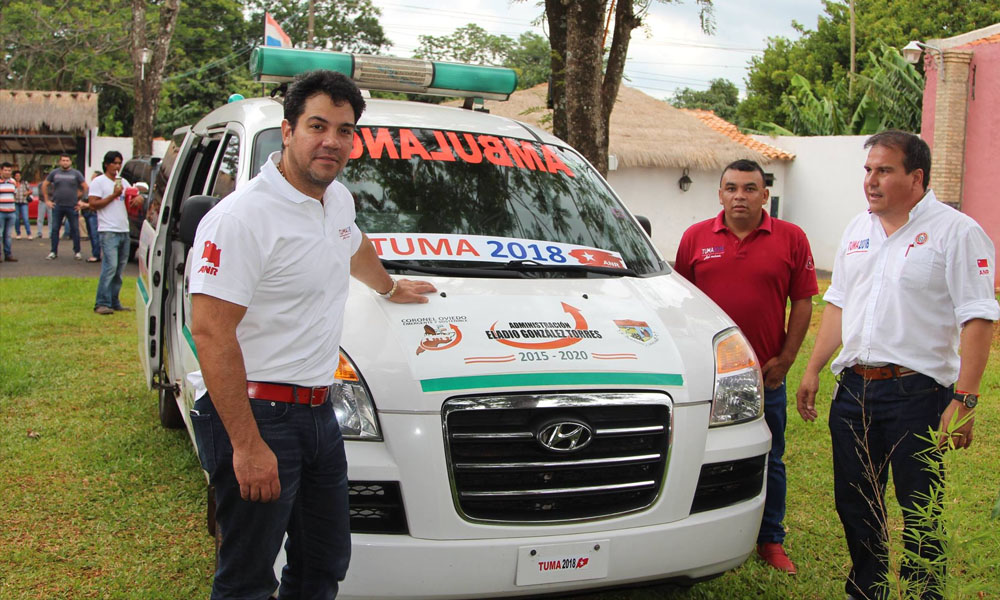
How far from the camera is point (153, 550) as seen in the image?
4164mm

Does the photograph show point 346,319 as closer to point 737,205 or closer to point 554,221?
point 554,221

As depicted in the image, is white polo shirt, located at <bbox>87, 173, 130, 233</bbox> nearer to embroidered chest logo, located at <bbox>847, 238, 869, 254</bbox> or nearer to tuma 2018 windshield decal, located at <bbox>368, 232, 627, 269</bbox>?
tuma 2018 windshield decal, located at <bbox>368, 232, 627, 269</bbox>

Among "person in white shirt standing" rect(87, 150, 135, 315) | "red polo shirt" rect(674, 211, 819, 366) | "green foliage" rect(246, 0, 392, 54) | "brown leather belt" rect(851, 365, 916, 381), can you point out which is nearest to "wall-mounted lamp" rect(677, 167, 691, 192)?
"person in white shirt standing" rect(87, 150, 135, 315)

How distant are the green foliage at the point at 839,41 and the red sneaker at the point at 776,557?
31.5m

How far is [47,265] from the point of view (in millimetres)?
15523

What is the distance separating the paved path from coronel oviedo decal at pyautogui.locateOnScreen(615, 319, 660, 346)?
12.1 meters

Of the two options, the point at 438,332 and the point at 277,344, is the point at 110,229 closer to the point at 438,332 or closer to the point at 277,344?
the point at 438,332

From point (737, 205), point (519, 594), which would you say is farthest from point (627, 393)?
point (737, 205)

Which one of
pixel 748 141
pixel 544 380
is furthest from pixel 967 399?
pixel 748 141

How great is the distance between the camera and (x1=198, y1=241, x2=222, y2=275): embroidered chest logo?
2408 mm

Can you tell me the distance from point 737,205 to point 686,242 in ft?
1.16

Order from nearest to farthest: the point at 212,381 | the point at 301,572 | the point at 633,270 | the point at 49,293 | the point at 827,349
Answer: the point at 212,381
the point at 301,572
the point at 827,349
the point at 633,270
the point at 49,293

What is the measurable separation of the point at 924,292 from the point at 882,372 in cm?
33

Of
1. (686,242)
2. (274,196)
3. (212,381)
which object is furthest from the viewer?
(686,242)
